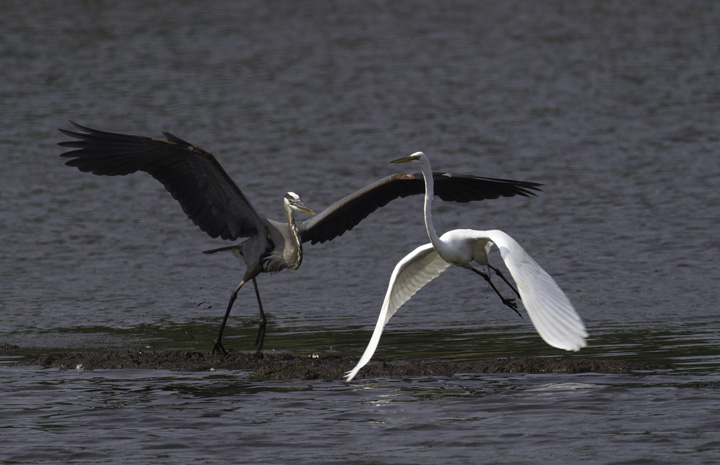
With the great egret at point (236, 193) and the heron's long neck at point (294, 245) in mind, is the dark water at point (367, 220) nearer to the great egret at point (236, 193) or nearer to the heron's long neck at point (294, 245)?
the heron's long neck at point (294, 245)

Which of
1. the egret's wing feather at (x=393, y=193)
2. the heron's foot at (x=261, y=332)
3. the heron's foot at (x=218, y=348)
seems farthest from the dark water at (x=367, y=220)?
the egret's wing feather at (x=393, y=193)

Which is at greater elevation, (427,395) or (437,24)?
(437,24)

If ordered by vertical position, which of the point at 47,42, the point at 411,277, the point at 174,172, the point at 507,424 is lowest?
the point at 507,424

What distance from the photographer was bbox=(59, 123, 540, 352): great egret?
10.2 metres

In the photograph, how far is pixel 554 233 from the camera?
15219 millimetres

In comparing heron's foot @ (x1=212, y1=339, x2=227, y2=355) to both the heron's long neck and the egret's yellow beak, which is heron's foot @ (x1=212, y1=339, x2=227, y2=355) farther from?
the egret's yellow beak

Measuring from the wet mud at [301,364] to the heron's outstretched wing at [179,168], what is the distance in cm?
122

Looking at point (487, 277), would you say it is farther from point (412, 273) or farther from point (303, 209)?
point (303, 209)

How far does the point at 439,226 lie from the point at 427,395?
725cm

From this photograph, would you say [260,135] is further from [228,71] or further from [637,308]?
[637,308]

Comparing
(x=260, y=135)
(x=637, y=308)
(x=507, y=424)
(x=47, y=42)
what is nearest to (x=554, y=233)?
(x=637, y=308)

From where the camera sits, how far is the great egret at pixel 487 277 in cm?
732

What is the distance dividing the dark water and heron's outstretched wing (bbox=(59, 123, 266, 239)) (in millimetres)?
1060

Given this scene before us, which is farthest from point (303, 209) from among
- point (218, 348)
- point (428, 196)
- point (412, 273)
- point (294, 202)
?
point (428, 196)
